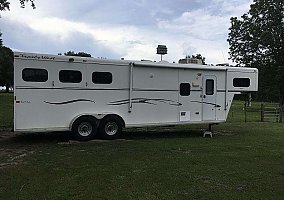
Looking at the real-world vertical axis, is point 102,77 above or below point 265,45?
below

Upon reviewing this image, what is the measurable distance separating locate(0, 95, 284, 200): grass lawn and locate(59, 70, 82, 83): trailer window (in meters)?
1.92

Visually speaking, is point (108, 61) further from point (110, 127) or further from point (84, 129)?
point (84, 129)

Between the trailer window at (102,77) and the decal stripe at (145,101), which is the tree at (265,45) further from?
the trailer window at (102,77)

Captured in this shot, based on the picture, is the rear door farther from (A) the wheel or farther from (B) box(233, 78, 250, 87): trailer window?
(A) the wheel

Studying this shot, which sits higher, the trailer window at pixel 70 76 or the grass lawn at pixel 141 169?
the trailer window at pixel 70 76

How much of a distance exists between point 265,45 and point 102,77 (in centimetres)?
3140

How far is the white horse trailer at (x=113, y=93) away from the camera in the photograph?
1095 centimetres

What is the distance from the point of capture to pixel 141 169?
300 inches

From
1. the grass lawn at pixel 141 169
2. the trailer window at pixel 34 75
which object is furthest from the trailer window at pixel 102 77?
the grass lawn at pixel 141 169

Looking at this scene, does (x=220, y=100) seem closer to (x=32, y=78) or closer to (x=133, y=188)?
(x=32, y=78)

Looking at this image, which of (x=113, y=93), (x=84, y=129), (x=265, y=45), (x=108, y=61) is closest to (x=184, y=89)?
(x=113, y=93)

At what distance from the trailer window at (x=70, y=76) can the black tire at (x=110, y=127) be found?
1555mm

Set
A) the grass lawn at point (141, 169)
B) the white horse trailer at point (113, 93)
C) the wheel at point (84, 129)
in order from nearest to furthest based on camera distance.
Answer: the grass lawn at point (141, 169), the white horse trailer at point (113, 93), the wheel at point (84, 129)

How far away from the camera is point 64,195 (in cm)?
577
